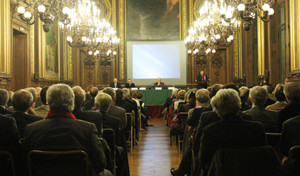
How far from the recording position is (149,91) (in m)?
14.1

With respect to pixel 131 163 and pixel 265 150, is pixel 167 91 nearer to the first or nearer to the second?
pixel 131 163

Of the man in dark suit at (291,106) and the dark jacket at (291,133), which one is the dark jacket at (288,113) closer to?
the man in dark suit at (291,106)

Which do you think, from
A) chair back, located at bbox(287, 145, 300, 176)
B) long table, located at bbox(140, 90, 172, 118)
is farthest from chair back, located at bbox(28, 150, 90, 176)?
long table, located at bbox(140, 90, 172, 118)

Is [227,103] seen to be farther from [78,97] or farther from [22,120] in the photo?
[22,120]

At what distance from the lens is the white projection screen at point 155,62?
60.0 ft

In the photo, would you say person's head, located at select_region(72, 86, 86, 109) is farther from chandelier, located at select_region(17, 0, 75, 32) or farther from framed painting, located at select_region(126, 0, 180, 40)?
framed painting, located at select_region(126, 0, 180, 40)

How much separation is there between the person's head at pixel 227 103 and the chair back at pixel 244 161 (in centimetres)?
43

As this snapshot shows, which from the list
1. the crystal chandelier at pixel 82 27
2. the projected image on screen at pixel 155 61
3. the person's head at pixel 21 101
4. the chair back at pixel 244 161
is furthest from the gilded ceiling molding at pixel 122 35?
the chair back at pixel 244 161

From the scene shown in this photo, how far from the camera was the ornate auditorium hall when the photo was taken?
2447 mm

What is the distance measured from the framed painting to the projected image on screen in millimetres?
Answer: 598

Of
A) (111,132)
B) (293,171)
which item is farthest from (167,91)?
(293,171)

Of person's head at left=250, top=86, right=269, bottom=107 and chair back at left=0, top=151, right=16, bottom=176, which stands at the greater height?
person's head at left=250, top=86, right=269, bottom=107

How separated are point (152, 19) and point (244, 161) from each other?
1658 cm

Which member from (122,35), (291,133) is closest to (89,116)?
(291,133)
